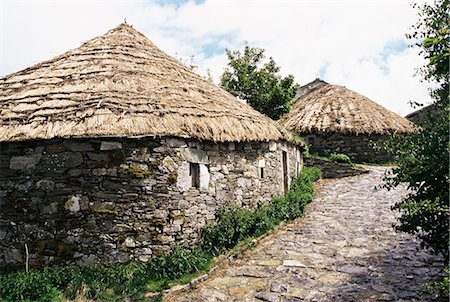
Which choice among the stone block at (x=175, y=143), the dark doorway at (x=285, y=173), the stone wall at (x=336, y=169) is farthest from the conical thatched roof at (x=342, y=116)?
the stone block at (x=175, y=143)

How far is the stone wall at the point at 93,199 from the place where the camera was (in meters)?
6.99

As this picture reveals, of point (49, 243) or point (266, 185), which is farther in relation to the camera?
point (266, 185)

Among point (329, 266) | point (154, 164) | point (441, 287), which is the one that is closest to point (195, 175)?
point (154, 164)

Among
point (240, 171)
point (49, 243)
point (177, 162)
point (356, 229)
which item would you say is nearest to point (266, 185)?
point (240, 171)

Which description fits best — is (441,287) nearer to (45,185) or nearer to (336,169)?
(45,185)

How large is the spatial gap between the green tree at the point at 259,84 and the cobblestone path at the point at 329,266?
1125 cm

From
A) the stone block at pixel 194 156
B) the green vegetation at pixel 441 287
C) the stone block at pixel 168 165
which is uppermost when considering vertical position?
the stone block at pixel 194 156

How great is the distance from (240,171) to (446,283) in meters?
5.08

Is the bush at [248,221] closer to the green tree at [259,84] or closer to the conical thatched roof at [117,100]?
the conical thatched roof at [117,100]

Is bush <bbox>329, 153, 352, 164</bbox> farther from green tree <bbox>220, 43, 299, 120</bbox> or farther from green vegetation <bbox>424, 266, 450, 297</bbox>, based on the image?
green vegetation <bbox>424, 266, 450, 297</bbox>

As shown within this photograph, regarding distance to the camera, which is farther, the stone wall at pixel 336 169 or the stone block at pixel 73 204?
the stone wall at pixel 336 169

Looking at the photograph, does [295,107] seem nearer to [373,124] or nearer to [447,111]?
[373,124]

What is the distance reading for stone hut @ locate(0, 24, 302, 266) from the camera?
701 cm

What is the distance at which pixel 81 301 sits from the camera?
605 cm
